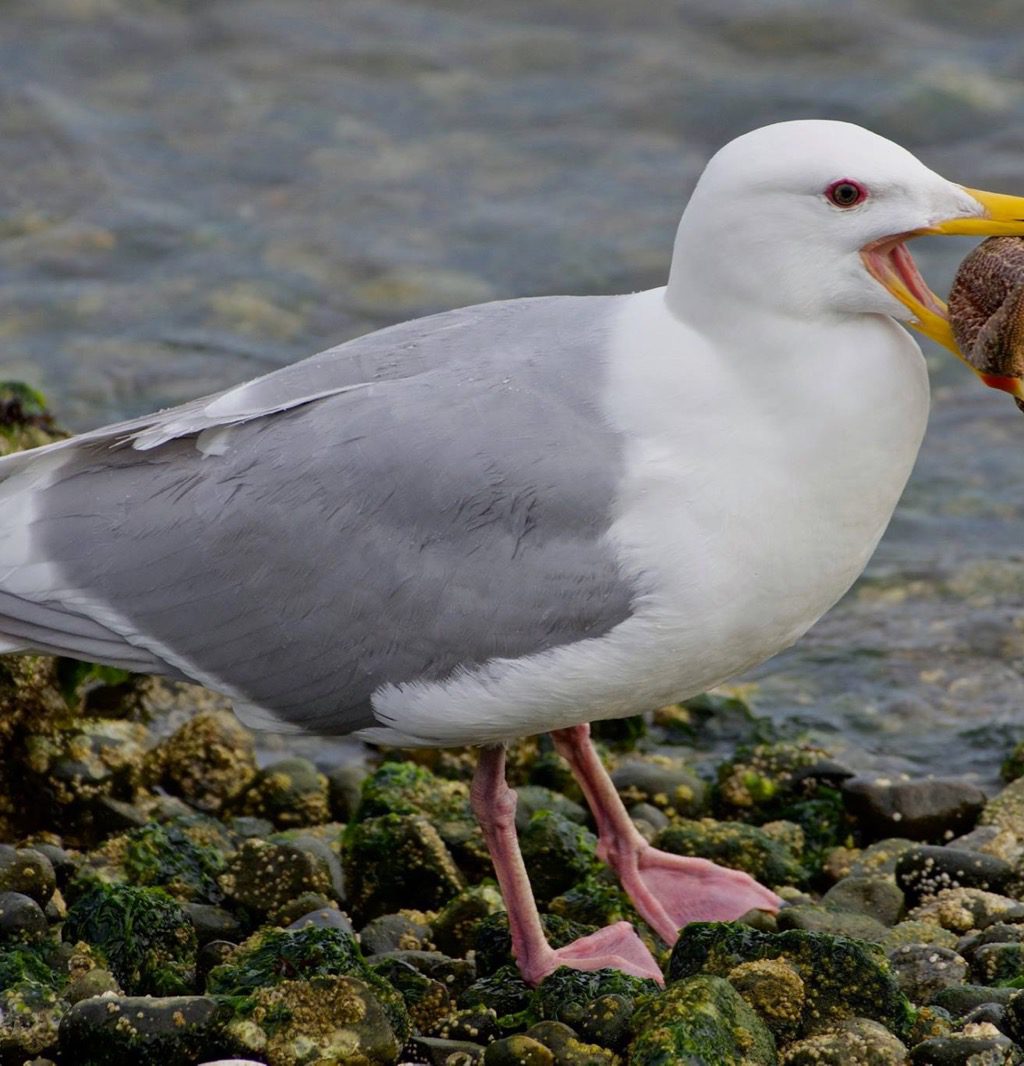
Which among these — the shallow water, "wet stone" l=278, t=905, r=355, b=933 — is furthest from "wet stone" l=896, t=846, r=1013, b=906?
the shallow water

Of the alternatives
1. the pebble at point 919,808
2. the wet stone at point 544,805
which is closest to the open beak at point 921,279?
the pebble at point 919,808

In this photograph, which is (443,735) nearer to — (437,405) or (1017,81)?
(437,405)

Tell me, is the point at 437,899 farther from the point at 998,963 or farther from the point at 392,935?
the point at 998,963

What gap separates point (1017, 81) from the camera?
42.4ft

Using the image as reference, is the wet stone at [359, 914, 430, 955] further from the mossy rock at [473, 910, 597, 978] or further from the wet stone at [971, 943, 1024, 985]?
the wet stone at [971, 943, 1024, 985]

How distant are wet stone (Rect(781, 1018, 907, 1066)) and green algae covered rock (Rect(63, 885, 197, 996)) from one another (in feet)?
5.93

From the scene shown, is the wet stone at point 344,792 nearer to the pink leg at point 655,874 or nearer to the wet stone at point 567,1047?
the pink leg at point 655,874

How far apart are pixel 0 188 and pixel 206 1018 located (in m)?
8.68

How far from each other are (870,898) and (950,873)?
284 millimetres

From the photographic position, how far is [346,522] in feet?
16.8

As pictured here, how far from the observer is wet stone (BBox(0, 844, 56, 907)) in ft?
18.4

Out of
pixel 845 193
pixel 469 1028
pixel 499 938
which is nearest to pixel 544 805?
pixel 499 938

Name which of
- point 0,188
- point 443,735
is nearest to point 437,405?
point 443,735

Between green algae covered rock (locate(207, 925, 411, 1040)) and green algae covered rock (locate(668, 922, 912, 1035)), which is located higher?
green algae covered rock (locate(668, 922, 912, 1035))
